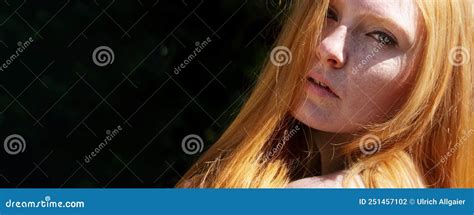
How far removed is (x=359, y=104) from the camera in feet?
7.53

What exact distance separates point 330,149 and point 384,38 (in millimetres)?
389

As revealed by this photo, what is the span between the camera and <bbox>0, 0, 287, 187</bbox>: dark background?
276cm

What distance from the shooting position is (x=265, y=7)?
9.05 ft

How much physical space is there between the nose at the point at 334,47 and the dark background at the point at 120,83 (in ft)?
1.70

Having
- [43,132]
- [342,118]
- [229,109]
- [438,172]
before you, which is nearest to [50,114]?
[43,132]

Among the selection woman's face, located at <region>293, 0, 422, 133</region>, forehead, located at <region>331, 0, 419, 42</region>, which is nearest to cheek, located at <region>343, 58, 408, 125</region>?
woman's face, located at <region>293, 0, 422, 133</region>

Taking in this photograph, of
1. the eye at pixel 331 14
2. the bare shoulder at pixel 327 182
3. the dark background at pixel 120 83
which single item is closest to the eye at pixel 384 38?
the eye at pixel 331 14

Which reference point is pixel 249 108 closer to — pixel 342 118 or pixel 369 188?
pixel 342 118

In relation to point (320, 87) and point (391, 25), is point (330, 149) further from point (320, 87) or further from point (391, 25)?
point (391, 25)

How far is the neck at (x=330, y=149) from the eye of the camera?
2336mm

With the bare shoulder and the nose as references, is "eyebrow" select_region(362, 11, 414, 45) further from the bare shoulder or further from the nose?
the bare shoulder

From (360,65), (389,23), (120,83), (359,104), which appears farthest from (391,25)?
(120,83)

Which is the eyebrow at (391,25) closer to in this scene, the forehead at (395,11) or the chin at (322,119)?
the forehead at (395,11)
